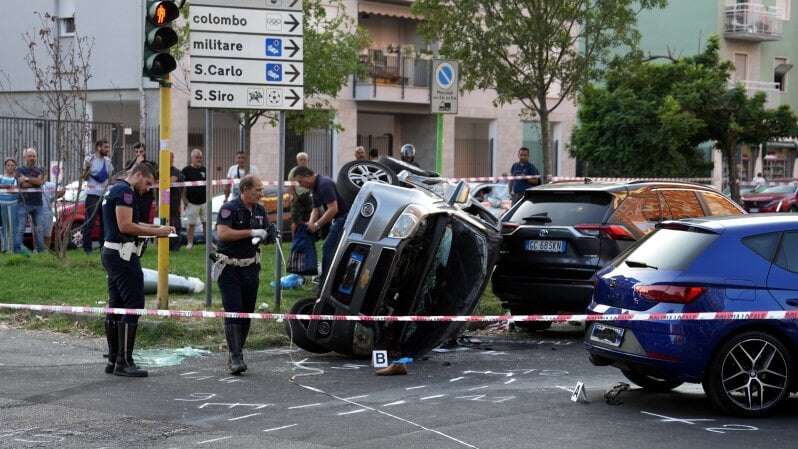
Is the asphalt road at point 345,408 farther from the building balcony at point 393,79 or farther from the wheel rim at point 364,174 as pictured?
the building balcony at point 393,79

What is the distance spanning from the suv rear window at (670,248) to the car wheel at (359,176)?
3.94 m

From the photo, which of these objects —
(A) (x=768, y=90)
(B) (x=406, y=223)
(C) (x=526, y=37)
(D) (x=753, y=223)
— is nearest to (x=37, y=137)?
(C) (x=526, y=37)

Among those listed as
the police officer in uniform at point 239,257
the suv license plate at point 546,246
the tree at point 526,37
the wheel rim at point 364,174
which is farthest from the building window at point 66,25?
the police officer in uniform at point 239,257

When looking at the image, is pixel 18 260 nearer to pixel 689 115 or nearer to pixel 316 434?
pixel 316 434

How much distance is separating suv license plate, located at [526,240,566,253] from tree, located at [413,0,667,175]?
10.3 meters

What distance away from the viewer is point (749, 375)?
8.51 meters

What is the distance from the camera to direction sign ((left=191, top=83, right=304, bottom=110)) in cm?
1323

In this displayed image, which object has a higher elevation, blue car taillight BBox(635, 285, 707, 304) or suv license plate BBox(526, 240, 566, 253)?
suv license plate BBox(526, 240, 566, 253)

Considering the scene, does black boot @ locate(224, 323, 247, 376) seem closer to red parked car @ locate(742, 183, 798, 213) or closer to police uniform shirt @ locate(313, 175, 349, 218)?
police uniform shirt @ locate(313, 175, 349, 218)

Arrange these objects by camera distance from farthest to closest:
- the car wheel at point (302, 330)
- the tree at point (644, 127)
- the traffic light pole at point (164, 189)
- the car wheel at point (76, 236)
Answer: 1. the tree at point (644, 127)
2. the car wheel at point (76, 236)
3. the traffic light pole at point (164, 189)
4. the car wheel at point (302, 330)

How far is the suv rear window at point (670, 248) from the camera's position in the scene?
8.70 m

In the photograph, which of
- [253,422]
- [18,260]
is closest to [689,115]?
[18,260]

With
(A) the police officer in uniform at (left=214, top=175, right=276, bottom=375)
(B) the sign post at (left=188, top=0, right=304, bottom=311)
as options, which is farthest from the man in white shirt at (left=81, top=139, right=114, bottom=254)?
(A) the police officer in uniform at (left=214, top=175, right=276, bottom=375)

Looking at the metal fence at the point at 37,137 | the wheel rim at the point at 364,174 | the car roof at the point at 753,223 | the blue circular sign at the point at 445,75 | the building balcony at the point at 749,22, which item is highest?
the building balcony at the point at 749,22
